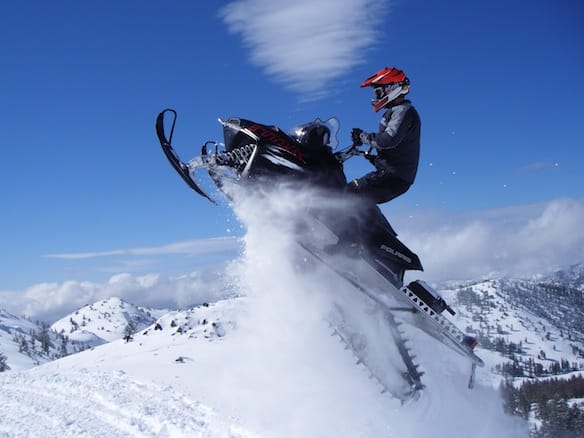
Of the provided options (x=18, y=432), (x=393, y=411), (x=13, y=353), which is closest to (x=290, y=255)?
(x=393, y=411)

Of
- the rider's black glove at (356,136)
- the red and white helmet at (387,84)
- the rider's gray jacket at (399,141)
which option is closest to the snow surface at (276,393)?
the rider's black glove at (356,136)

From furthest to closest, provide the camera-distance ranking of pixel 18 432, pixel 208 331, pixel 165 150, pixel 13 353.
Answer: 1. pixel 13 353
2. pixel 208 331
3. pixel 165 150
4. pixel 18 432

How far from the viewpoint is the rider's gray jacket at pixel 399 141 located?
6227mm

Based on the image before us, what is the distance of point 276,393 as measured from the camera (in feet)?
24.9

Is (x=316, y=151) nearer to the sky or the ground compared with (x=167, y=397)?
nearer to the sky

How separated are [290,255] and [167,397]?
3182mm

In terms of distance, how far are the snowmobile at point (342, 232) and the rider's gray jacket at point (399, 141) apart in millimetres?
334

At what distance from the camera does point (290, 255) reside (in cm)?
718

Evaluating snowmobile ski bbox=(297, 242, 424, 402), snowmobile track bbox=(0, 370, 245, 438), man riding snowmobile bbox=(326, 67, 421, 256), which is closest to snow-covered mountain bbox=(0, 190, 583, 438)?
snowmobile track bbox=(0, 370, 245, 438)

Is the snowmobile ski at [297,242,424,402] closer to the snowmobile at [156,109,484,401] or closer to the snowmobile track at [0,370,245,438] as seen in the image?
the snowmobile at [156,109,484,401]

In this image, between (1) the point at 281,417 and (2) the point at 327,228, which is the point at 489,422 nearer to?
(1) the point at 281,417

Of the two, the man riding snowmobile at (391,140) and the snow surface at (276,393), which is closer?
the man riding snowmobile at (391,140)

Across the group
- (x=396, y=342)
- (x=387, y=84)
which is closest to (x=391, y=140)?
(x=387, y=84)

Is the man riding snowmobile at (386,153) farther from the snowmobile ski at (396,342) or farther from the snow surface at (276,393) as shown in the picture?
the snow surface at (276,393)
